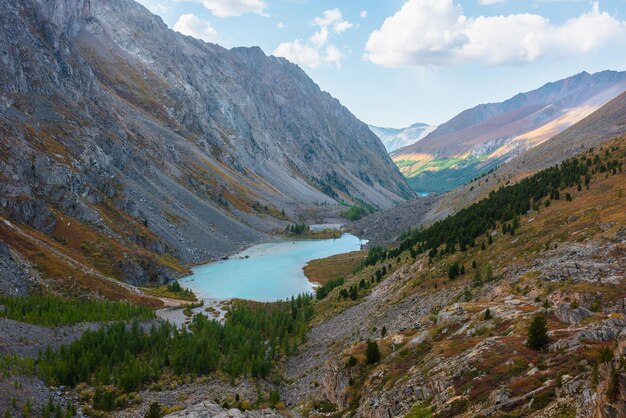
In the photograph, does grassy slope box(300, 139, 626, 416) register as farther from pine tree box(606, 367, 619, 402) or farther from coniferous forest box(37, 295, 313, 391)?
coniferous forest box(37, 295, 313, 391)

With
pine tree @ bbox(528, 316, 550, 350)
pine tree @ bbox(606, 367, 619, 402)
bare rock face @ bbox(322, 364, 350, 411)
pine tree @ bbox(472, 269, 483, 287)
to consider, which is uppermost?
pine tree @ bbox(606, 367, 619, 402)

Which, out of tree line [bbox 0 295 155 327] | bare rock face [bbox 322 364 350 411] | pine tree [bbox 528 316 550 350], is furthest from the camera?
tree line [bbox 0 295 155 327]

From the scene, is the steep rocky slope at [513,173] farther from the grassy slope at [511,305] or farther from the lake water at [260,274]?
the grassy slope at [511,305]

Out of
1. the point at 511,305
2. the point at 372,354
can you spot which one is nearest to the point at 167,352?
the point at 372,354

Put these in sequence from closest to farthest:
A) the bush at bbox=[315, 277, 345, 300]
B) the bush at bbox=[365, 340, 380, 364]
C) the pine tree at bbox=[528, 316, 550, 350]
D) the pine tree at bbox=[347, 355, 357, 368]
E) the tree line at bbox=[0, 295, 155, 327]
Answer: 1. the pine tree at bbox=[528, 316, 550, 350]
2. the bush at bbox=[365, 340, 380, 364]
3. the pine tree at bbox=[347, 355, 357, 368]
4. the tree line at bbox=[0, 295, 155, 327]
5. the bush at bbox=[315, 277, 345, 300]

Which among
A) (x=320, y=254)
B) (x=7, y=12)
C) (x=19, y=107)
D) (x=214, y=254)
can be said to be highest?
(x=7, y=12)

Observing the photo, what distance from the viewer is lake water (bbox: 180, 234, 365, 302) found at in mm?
106938

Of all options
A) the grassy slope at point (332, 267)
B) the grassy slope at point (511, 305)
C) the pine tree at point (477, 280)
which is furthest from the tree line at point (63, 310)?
the pine tree at point (477, 280)

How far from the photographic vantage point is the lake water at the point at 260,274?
10694 cm

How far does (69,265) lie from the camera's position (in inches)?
3403

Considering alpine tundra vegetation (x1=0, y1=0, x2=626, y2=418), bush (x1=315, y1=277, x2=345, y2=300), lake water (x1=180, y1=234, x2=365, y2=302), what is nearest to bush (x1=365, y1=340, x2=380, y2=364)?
alpine tundra vegetation (x1=0, y1=0, x2=626, y2=418)

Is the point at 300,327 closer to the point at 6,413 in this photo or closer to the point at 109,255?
the point at 6,413

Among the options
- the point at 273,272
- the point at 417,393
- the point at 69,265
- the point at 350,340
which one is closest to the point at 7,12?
the point at 69,265

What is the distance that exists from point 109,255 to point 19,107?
63.3 m
